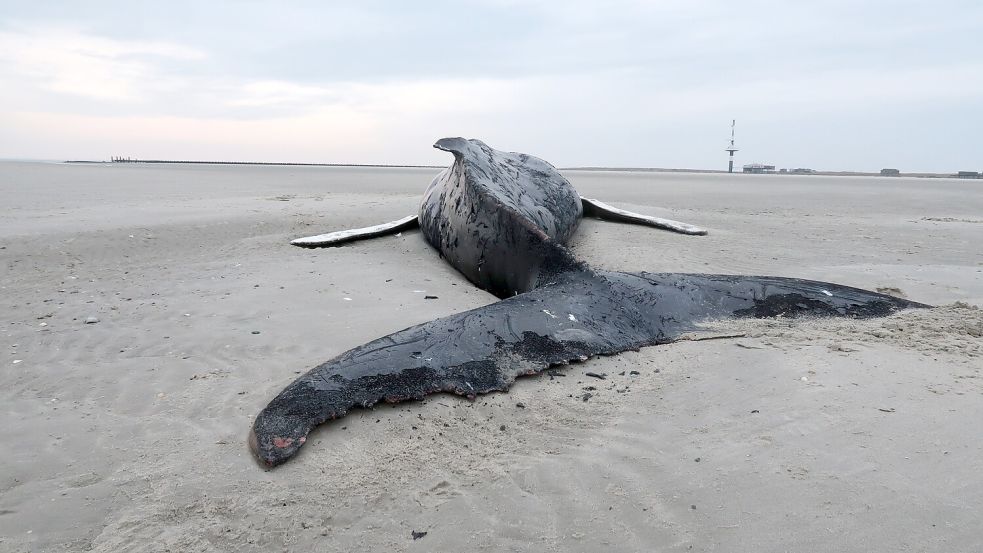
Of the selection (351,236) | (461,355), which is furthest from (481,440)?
(351,236)

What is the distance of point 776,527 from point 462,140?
14.3ft

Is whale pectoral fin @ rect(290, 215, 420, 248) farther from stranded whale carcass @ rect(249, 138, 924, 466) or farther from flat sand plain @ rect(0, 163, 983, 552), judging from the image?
flat sand plain @ rect(0, 163, 983, 552)

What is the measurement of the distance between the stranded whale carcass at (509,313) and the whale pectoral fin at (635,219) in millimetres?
2603

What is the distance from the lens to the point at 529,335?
9.66 ft

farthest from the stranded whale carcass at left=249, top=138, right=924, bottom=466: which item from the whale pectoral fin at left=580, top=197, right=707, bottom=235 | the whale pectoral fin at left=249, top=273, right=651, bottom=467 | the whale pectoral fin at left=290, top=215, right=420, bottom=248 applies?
the whale pectoral fin at left=580, top=197, right=707, bottom=235

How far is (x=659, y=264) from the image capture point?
555 centimetres

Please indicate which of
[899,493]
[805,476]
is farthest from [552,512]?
[899,493]


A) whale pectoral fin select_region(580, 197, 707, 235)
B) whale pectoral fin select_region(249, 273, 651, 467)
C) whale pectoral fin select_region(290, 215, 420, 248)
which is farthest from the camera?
whale pectoral fin select_region(580, 197, 707, 235)

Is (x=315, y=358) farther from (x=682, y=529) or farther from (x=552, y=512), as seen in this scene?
(x=682, y=529)

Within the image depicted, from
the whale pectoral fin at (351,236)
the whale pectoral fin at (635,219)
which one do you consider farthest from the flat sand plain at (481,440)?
the whale pectoral fin at (635,219)

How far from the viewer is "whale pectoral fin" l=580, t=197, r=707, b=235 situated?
7.49 meters

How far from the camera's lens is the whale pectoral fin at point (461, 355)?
232 cm

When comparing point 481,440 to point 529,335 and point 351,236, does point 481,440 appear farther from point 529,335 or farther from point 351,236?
point 351,236

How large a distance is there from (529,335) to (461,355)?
397 mm
